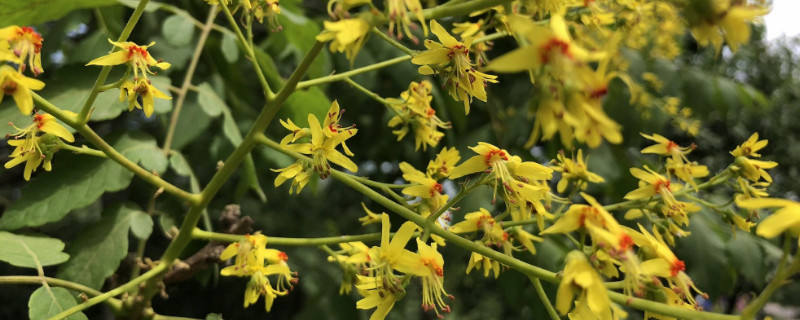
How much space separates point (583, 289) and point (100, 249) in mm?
954

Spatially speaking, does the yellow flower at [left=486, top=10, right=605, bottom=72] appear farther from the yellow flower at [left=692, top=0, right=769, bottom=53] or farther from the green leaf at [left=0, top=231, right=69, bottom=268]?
the green leaf at [left=0, top=231, right=69, bottom=268]

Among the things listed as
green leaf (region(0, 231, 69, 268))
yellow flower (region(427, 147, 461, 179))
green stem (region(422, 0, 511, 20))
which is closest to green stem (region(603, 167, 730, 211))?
yellow flower (region(427, 147, 461, 179))

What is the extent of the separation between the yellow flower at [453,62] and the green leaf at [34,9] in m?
0.81

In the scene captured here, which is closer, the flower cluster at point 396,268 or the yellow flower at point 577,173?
the flower cluster at point 396,268

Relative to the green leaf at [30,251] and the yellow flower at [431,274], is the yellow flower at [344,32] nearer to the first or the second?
the yellow flower at [431,274]

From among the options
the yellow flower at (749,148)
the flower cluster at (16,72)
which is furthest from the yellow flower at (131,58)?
the yellow flower at (749,148)

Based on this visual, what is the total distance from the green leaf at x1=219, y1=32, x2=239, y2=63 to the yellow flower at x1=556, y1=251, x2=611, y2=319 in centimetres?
112

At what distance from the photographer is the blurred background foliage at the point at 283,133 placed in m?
1.48

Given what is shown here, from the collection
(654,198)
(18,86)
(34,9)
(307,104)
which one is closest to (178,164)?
(307,104)

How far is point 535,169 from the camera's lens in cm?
99

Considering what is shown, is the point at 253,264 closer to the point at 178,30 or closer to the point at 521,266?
the point at 521,266

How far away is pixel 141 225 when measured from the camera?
1.33m

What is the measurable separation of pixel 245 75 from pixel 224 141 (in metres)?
0.71

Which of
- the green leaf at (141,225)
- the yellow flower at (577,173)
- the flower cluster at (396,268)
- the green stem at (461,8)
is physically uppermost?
the green stem at (461,8)
